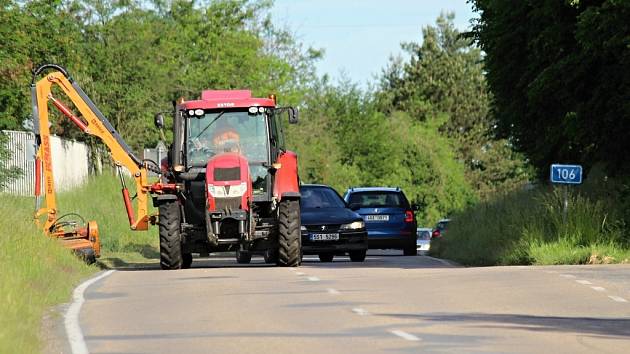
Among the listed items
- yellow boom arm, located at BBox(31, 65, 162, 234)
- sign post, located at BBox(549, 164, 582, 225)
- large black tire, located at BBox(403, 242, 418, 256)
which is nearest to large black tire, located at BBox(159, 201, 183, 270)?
yellow boom arm, located at BBox(31, 65, 162, 234)

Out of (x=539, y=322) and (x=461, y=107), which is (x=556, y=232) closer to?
(x=539, y=322)

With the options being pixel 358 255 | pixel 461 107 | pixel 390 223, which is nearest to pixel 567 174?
pixel 358 255

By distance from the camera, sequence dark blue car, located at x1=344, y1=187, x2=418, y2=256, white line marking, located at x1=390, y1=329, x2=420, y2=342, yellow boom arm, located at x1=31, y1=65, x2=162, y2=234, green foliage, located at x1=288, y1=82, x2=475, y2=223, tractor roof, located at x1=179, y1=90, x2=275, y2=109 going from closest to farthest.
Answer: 1. white line marking, located at x1=390, y1=329, x2=420, y2=342
2. tractor roof, located at x1=179, y1=90, x2=275, y2=109
3. yellow boom arm, located at x1=31, y1=65, x2=162, y2=234
4. dark blue car, located at x1=344, y1=187, x2=418, y2=256
5. green foliage, located at x1=288, y1=82, x2=475, y2=223

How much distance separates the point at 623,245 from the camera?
29.3 meters

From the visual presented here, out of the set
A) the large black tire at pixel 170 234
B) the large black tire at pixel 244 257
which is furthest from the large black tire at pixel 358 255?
the large black tire at pixel 170 234

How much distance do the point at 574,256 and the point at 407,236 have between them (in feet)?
33.2

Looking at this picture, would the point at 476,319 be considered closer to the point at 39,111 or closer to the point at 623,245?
the point at 623,245

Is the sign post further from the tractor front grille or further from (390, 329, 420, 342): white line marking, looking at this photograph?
(390, 329, 420, 342): white line marking

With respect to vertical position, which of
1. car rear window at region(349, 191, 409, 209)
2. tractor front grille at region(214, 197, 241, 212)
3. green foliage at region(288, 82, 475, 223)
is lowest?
tractor front grille at region(214, 197, 241, 212)

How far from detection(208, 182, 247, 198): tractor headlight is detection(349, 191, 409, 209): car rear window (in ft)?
34.1

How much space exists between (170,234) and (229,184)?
1365mm

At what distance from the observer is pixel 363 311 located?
17.5 metres

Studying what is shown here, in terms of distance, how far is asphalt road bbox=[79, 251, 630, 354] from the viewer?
13.9 meters

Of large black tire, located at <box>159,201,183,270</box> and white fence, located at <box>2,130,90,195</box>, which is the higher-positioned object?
white fence, located at <box>2,130,90,195</box>
